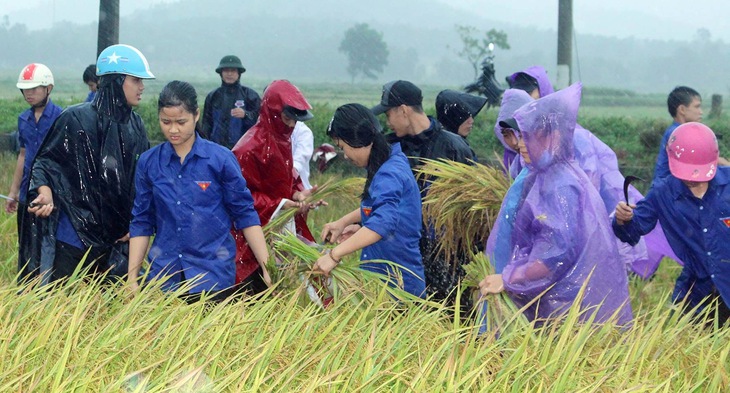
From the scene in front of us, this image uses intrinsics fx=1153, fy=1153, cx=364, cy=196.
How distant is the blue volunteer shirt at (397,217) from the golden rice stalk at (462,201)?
390 mm

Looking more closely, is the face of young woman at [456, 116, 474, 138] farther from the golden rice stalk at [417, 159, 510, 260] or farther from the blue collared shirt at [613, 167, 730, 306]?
the blue collared shirt at [613, 167, 730, 306]

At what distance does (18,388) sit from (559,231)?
1.81 metres

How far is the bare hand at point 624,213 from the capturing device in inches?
172

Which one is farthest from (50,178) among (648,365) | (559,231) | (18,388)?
(648,365)

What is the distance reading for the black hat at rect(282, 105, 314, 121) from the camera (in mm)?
5492

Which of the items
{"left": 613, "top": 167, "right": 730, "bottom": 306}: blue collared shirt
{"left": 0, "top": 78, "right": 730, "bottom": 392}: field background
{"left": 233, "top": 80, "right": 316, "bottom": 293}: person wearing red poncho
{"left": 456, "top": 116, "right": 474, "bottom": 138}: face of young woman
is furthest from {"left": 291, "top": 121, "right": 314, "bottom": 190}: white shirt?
{"left": 613, "top": 167, "right": 730, "bottom": 306}: blue collared shirt

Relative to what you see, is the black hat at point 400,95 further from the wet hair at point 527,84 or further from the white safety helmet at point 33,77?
the white safety helmet at point 33,77

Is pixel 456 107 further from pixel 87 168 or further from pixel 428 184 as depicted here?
pixel 87 168

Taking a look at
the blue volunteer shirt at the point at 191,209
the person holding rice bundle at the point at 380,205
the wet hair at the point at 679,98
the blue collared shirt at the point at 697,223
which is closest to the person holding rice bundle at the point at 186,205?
the blue volunteer shirt at the point at 191,209

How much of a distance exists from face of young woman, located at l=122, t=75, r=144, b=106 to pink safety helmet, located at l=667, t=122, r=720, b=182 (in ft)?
7.24

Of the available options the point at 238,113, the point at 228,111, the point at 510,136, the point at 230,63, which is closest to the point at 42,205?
the point at 510,136

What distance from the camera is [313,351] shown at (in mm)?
3605

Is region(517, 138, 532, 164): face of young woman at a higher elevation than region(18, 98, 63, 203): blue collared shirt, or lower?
higher

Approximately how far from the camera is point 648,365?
3.77 metres
